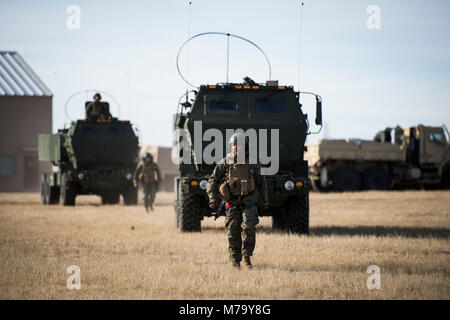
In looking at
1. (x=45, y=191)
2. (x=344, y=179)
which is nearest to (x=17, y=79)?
(x=45, y=191)

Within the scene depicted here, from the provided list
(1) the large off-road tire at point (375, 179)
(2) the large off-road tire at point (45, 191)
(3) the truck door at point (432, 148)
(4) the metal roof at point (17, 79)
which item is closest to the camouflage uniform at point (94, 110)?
(2) the large off-road tire at point (45, 191)

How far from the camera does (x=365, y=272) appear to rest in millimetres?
9086

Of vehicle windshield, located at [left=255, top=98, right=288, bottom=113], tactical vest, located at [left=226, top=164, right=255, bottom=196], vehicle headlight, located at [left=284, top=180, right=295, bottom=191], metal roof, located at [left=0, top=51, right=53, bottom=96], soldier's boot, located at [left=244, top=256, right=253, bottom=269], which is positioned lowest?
soldier's boot, located at [left=244, top=256, right=253, bottom=269]

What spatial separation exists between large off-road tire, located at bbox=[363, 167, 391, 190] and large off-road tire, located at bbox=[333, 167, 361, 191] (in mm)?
708

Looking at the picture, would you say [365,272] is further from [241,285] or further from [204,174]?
[204,174]

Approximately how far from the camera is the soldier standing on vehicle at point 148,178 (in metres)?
21.1

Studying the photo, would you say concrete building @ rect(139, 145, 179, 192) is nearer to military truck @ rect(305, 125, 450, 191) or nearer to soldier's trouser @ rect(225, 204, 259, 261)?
military truck @ rect(305, 125, 450, 191)

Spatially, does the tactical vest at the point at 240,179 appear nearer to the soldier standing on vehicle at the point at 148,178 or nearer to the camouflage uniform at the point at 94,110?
the soldier standing on vehicle at the point at 148,178

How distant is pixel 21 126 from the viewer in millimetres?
44719

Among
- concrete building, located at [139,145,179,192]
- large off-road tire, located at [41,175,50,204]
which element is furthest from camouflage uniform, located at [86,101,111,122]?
concrete building, located at [139,145,179,192]

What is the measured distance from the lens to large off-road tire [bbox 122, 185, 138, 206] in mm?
24938

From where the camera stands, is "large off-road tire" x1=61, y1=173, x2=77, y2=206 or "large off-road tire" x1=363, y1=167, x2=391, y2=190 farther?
"large off-road tire" x1=363, y1=167, x2=391, y2=190

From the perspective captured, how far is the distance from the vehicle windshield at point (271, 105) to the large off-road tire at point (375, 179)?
63.2 feet

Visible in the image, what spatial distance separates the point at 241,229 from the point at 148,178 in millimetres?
11777
